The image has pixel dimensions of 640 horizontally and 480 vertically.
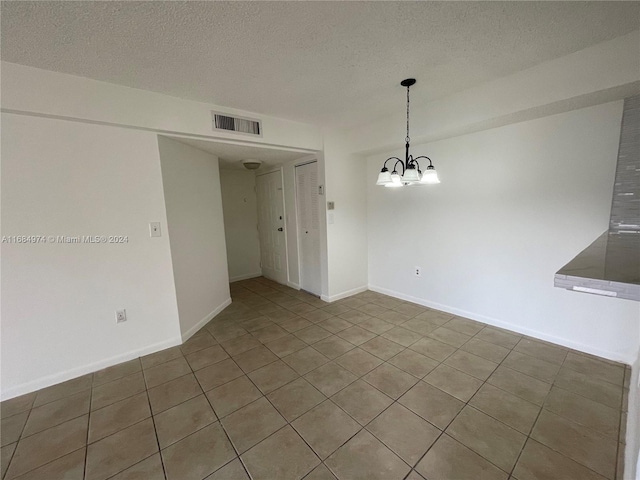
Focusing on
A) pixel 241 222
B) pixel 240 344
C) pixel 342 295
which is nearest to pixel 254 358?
pixel 240 344

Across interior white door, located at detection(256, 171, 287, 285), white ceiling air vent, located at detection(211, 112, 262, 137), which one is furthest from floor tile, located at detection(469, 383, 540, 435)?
interior white door, located at detection(256, 171, 287, 285)

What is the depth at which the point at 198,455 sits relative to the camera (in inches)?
58.2

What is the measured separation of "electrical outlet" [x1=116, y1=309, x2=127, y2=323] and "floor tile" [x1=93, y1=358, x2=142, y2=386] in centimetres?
41

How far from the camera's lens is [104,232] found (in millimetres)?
2246

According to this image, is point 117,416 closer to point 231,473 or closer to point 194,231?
point 231,473

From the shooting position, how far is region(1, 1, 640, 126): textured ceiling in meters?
1.41

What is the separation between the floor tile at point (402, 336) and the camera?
2636 millimetres

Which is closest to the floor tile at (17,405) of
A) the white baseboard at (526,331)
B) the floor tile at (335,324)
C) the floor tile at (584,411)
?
the floor tile at (335,324)

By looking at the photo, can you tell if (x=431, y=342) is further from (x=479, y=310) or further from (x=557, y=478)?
(x=557, y=478)

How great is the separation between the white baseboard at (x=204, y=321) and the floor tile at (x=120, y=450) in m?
1.13

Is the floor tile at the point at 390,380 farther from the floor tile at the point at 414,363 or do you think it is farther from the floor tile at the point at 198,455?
the floor tile at the point at 198,455

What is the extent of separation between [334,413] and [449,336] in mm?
1595

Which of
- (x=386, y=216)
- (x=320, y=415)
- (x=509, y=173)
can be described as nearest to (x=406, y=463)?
(x=320, y=415)

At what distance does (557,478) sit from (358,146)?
11.5ft
